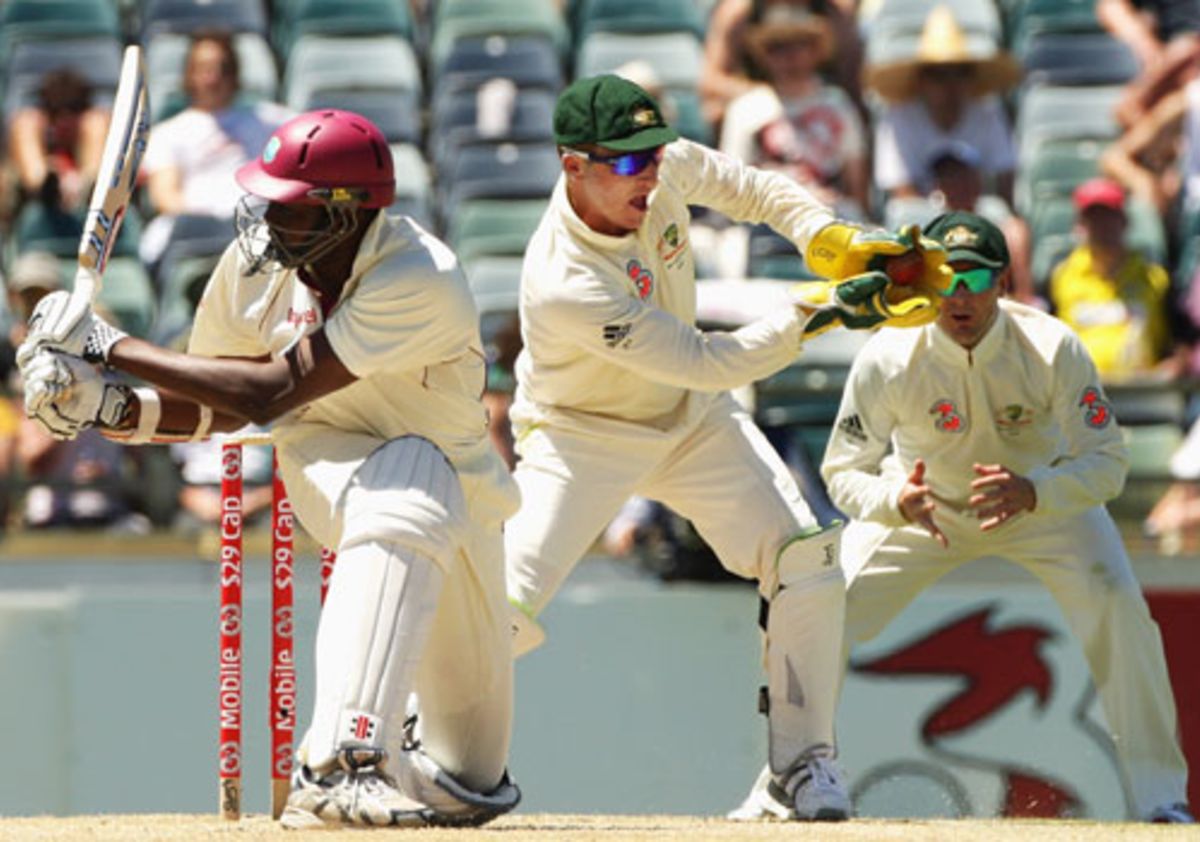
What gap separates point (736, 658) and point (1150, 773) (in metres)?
1.66

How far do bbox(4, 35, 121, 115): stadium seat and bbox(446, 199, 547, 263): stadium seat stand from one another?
5.44 ft

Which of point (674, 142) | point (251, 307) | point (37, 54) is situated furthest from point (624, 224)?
point (37, 54)

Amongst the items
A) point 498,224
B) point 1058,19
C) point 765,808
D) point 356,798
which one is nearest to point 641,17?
point 498,224

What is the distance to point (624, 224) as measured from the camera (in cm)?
620

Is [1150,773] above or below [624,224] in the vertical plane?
below

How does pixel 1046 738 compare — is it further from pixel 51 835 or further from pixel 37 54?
pixel 37 54

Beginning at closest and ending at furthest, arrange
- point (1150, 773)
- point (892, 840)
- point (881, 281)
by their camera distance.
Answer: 1. point (892, 840)
2. point (881, 281)
3. point (1150, 773)

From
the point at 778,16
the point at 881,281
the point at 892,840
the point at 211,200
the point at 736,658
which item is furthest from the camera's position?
the point at 778,16

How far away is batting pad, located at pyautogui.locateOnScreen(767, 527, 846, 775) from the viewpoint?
6.25 meters

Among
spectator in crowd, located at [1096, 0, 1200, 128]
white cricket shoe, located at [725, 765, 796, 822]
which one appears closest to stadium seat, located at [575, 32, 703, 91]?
spectator in crowd, located at [1096, 0, 1200, 128]

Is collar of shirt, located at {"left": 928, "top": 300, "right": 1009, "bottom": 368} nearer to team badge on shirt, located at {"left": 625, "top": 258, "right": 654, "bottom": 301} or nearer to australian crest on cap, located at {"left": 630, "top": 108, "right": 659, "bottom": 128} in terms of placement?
team badge on shirt, located at {"left": 625, "top": 258, "right": 654, "bottom": 301}

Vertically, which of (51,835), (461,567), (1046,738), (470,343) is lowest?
(1046,738)

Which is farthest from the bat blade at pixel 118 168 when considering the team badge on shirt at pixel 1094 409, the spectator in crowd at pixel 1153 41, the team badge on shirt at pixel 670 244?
the spectator in crowd at pixel 1153 41

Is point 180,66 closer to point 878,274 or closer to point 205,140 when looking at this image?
point 205,140
